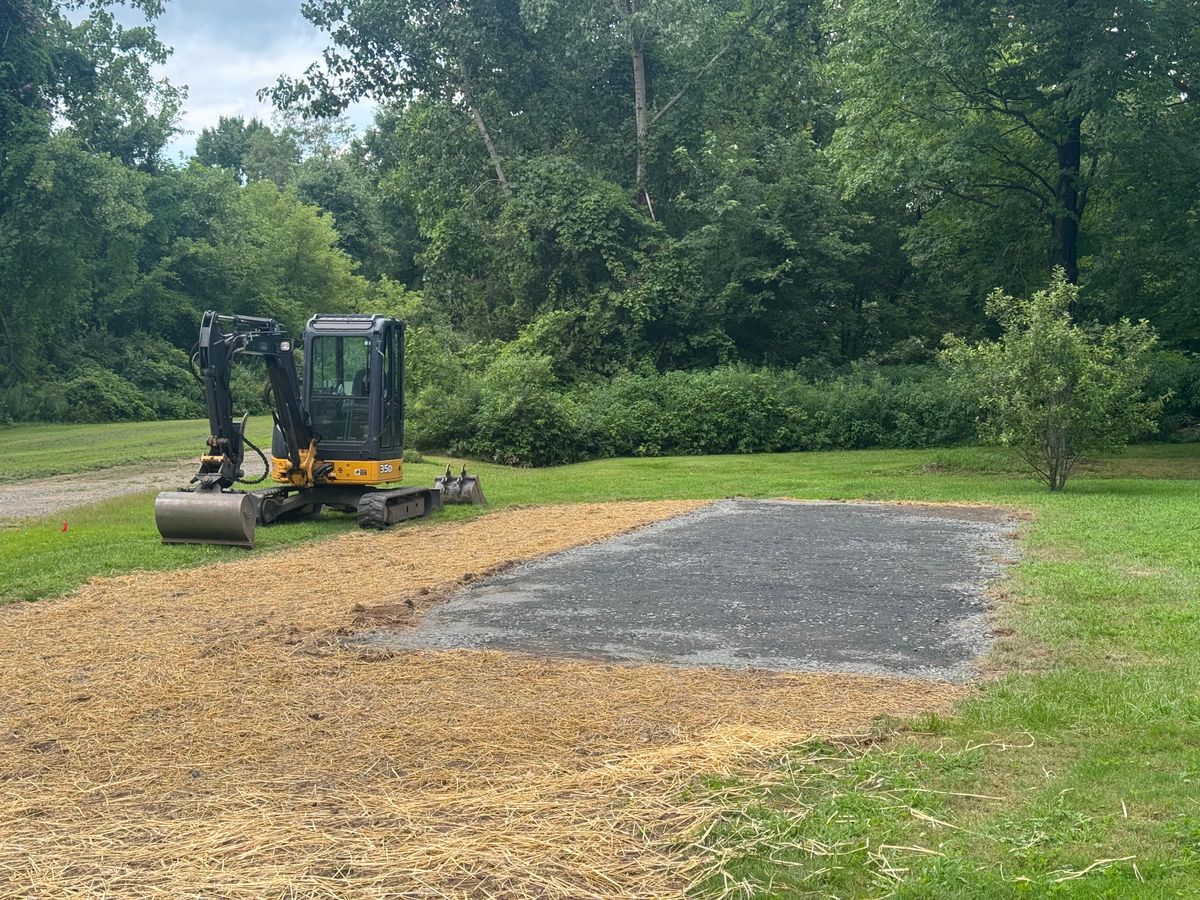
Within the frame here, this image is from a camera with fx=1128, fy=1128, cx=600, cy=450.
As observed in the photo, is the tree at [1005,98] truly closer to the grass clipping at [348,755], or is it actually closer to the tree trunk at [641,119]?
the tree trunk at [641,119]

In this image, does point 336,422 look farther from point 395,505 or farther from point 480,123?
point 480,123

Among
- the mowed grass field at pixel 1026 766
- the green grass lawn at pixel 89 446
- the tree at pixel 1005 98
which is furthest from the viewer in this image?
the green grass lawn at pixel 89 446

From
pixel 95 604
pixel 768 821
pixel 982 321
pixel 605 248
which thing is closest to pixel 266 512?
pixel 95 604

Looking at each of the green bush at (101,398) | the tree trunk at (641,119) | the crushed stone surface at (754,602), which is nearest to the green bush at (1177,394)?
the crushed stone surface at (754,602)

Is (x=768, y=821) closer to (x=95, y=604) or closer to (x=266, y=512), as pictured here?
(x=95, y=604)

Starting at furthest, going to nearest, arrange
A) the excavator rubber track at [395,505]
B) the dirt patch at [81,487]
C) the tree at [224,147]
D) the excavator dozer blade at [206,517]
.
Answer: the tree at [224,147]
the dirt patch at [81,487]
the excavator rubber track at [395,505]
the excavator dozer blade at [206,517]

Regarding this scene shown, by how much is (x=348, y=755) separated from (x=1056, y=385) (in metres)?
15.7

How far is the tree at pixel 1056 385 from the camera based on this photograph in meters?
18.5

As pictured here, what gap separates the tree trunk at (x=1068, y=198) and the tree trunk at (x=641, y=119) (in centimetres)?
1255

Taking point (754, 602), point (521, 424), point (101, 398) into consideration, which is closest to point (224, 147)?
point (101, 398)

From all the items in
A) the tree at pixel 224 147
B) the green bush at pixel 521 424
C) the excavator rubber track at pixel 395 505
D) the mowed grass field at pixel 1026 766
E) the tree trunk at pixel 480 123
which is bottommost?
the mowed grass field at pixel 1026 766

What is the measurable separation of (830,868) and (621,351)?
30.4 metres

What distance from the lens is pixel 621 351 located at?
1342 inches

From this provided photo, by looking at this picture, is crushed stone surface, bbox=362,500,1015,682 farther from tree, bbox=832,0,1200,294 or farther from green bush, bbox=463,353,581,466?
tree, bbox=832,0,1200,294
